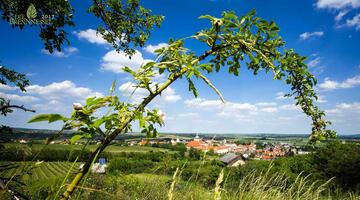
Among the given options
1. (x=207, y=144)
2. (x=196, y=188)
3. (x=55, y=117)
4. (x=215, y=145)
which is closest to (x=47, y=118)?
(x=55, y=117)

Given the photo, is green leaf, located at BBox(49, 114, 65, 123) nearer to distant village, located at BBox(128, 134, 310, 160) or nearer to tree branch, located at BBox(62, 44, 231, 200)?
tree branch, located at BBox(62, 44, 231, 200)

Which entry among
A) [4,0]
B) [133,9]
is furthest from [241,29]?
[133,9]

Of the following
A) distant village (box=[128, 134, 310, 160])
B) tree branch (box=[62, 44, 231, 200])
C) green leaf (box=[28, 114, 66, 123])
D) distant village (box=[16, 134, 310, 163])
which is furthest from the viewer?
distant village (box=[128, 134, 310, 160])

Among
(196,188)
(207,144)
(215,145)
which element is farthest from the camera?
(196,188)

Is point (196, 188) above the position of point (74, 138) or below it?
below

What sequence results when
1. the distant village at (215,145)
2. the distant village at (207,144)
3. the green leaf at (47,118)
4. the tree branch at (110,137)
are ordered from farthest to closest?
1. the distant village at (215,145)
2. the distant village at (207,144)
3. the tree branch at (110,137)
4. the green leaf at (47,118)

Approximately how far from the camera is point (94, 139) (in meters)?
1.00

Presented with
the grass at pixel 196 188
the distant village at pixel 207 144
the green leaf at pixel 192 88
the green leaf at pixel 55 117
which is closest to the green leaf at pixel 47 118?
the green leaf at pixel 55 117

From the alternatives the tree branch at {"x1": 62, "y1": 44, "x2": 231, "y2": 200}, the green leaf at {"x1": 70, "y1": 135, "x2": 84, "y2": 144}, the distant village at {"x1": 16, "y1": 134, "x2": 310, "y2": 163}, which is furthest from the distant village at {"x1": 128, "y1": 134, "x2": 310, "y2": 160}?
the green leaf at {"x1": 70, "y1": 135, "x2": 84, "y2": 144}

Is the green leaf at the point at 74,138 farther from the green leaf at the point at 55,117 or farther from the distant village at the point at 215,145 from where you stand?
the distant village at the point at 215,145

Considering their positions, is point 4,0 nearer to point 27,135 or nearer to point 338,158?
point 27,135

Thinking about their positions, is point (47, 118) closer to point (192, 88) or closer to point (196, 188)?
point (192, 88)

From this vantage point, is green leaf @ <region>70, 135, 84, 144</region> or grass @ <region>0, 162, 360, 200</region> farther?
grass @ <region>0, 162, 360, 200</region>

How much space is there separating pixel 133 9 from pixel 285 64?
3.91 metres
